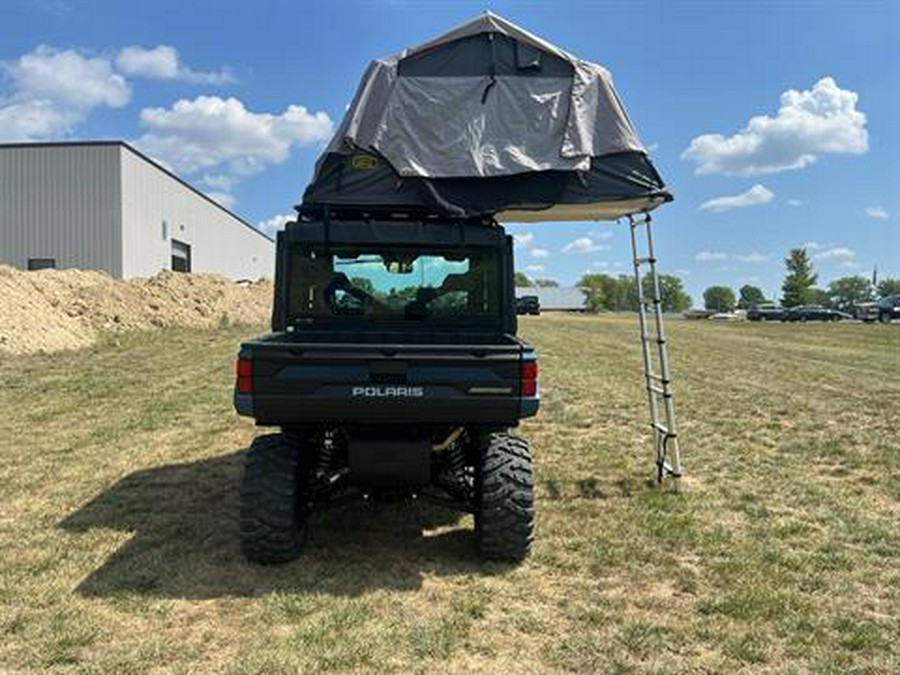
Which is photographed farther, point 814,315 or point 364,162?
point 814,315

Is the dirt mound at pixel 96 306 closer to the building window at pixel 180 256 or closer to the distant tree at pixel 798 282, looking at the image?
the building window at pixel 180 256

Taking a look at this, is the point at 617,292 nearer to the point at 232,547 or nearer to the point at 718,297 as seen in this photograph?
the point at 718,297

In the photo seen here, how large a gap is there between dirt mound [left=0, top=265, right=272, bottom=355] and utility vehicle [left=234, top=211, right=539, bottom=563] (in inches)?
558

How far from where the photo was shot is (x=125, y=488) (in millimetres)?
6719

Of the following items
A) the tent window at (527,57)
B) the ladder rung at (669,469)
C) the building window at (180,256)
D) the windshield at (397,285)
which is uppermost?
the building window at (180,256)

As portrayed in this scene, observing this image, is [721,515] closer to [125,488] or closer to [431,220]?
[431,220]

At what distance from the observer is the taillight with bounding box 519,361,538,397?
4.70 m

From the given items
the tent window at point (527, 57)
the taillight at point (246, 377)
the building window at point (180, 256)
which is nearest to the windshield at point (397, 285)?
the taillight at point (246, 377)

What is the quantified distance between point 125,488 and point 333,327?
243 cm

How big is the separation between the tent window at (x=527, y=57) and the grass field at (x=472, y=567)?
3542 mm

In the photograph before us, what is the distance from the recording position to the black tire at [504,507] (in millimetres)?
4859

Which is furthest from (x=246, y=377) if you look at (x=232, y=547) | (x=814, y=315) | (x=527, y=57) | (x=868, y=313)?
(x=814, y=315)

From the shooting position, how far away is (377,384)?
4.66 m

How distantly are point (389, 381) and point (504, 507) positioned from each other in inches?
42.3
